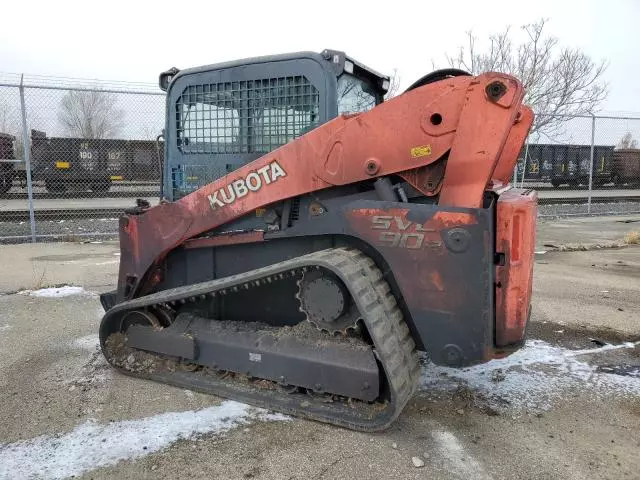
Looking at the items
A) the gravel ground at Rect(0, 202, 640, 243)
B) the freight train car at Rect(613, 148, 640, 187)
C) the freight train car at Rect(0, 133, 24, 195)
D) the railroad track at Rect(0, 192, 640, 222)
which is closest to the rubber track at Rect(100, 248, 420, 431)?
the gravel ground at Rect(0, 202, 640, 243)

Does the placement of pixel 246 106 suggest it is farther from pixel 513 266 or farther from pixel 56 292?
pixel 56 292

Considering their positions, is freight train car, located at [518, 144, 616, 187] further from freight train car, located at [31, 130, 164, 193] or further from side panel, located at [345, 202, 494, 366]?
side panel, located at [345, 202, 494, 366]

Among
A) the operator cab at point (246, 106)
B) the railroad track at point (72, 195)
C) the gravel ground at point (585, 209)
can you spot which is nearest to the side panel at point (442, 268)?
the operator cab at point (246, 106)

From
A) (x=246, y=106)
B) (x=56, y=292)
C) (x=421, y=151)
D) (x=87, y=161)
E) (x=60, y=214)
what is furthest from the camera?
(x=87, y=161)

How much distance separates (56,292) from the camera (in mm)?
6242

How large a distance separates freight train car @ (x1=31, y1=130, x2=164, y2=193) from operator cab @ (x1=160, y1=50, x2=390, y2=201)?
1390 centimetres

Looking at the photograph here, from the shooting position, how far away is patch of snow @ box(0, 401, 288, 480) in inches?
109

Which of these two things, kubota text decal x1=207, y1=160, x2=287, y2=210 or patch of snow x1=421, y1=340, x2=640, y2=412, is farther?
patch of snow x1=421, y1=340, x2=640, y2=412

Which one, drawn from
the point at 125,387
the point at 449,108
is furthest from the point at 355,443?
the point at 449,108

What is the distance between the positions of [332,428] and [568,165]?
27.3 m

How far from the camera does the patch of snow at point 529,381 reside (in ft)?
11.8

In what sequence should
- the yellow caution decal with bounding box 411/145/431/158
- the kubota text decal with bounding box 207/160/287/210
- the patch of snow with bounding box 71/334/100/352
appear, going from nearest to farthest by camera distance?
the yellow caution decal with bounding box 411/145/431/158 < the kubota text decal with bounding box 207/160/287/210 < the patch of snow with bounding box 71/334/100/352

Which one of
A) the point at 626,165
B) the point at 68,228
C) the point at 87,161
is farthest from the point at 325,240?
the point at 626,165

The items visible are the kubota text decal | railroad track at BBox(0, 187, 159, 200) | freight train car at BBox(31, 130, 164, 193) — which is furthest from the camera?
freight train car at BBox(31, 130, 164, 193)
